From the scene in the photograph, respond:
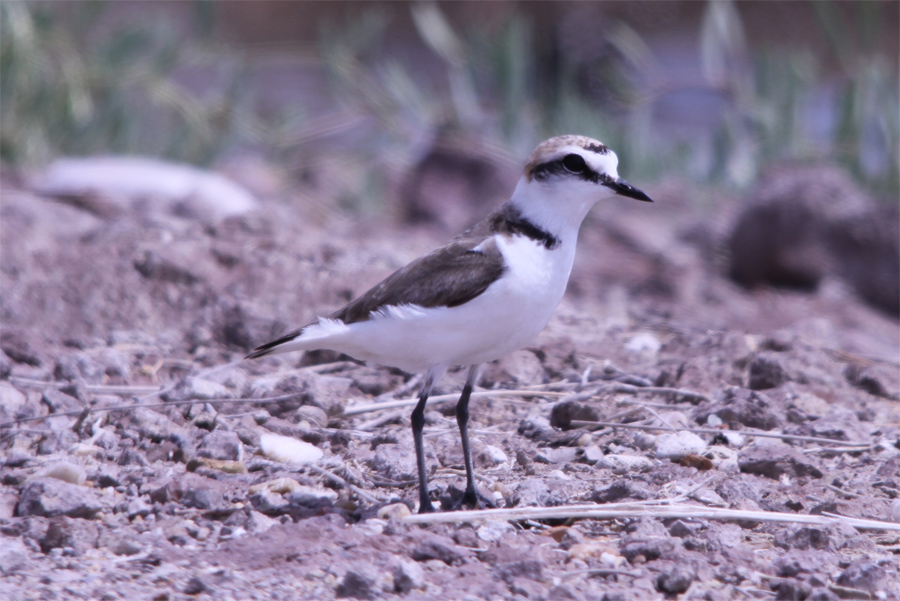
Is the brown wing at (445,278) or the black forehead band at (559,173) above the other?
the black forehead band at (559,173)

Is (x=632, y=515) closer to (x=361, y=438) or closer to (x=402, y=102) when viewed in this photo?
(x=361, y=438)

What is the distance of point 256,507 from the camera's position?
3.19 metres

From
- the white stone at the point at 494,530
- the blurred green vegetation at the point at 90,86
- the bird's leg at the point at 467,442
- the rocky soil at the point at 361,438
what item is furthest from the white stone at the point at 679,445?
the blurred green vegetation at the point at 90,86

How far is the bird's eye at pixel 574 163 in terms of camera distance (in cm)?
339

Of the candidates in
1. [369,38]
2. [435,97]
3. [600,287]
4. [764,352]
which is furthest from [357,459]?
[435,97]

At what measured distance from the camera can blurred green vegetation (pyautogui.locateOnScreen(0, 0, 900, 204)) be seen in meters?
8.04

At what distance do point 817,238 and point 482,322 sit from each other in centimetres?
469

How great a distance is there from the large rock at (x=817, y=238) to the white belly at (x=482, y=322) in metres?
4.27

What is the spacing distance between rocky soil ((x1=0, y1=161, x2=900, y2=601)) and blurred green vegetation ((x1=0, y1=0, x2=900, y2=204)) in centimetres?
179

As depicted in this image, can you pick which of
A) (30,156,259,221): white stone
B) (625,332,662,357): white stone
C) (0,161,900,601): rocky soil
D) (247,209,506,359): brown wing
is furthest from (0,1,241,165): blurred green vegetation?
(247,209,506,359): brown wing

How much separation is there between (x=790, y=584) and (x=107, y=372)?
290cm

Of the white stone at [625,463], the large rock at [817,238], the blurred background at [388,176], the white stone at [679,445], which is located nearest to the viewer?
the white stone at [625,463]

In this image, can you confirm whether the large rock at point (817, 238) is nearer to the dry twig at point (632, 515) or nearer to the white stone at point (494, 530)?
the dry twig at point (632, 515)

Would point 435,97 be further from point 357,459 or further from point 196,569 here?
point 196,569
